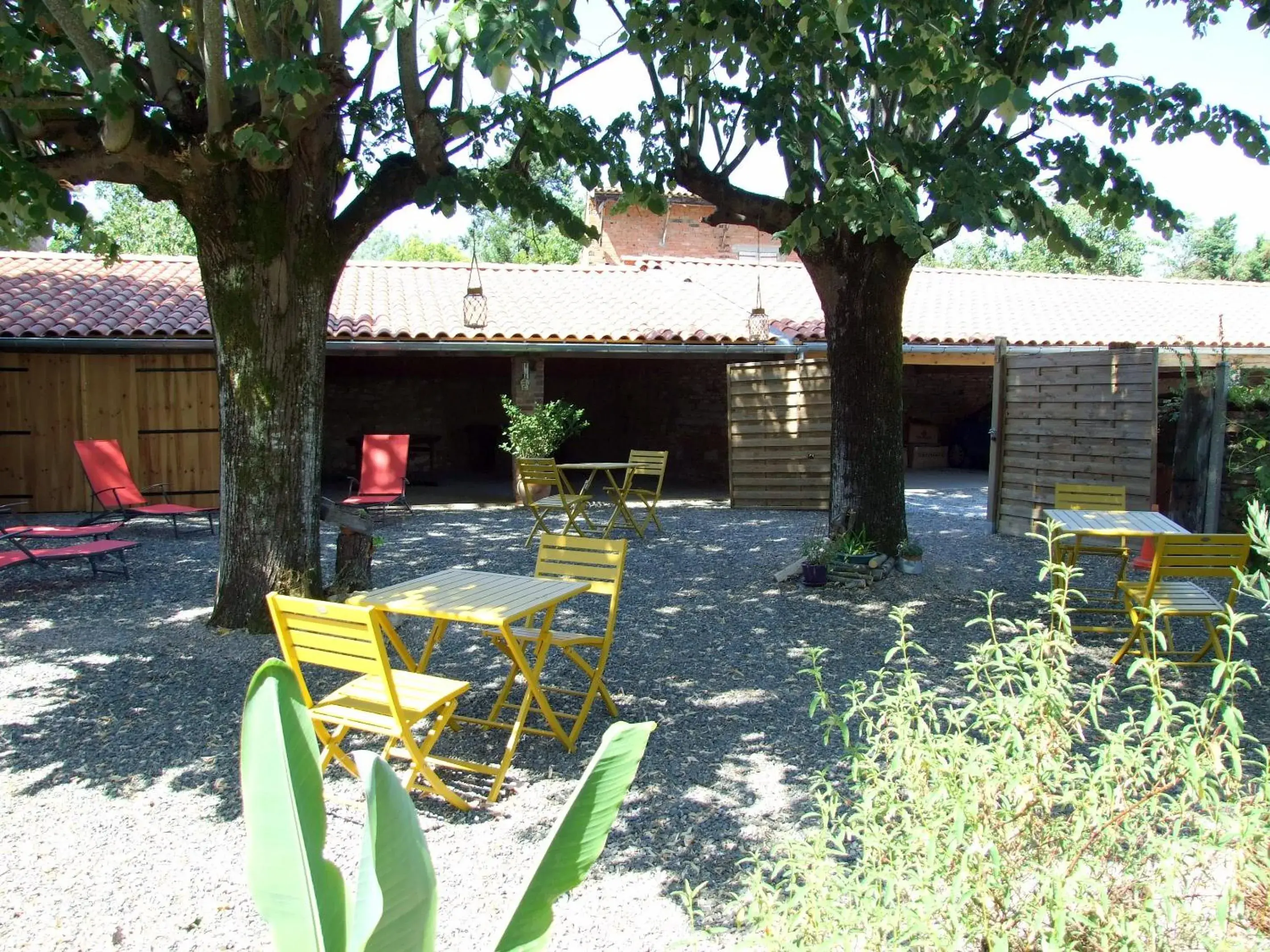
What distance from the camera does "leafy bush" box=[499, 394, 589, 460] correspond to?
12742mm

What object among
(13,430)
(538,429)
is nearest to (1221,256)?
(538,429)

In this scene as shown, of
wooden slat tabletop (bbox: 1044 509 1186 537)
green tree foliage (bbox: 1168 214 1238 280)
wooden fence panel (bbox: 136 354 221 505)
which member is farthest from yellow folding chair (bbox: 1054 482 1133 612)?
green tree foliage (bbox: 1168 214 1238 280)

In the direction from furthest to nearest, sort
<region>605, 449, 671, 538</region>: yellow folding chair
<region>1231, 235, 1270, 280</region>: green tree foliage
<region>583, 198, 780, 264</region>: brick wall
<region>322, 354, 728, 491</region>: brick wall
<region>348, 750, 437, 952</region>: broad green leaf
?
<region>1231, 235, 1270, 280</region>: green tree foliage, <region>583, 198, 780, 264</region>: brick wall, <region>322, 354, 728, 491</region>: brick wall, <region>605, 449, 671, 538</region>: yellow folding chair, <region>348, 750, 437, 952</region>: broad green leaf

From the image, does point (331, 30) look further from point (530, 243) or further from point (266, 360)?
point (530, 243)

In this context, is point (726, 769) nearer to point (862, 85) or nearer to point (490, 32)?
point (490, 32)

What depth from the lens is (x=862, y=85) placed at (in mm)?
8406

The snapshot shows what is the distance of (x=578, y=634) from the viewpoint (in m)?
4.97

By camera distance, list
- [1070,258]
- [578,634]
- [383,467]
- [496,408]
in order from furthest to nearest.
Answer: [1070,258]
[496,408]
[383,467]
[578,634]

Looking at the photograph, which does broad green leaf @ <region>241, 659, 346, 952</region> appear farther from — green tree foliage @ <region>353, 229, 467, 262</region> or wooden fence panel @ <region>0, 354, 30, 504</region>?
green tree foliage @ <region>353, 229, 467, 262</region>

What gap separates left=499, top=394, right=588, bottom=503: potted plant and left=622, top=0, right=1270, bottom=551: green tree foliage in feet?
17.5

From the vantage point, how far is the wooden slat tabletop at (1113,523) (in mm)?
5980

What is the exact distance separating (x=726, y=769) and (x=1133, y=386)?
6692mm

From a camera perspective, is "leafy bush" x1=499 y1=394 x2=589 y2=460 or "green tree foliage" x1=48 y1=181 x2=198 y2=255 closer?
"leafy bush" x1=499 y1=394 x2=589 y2=460

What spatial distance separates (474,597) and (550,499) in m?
5.96
